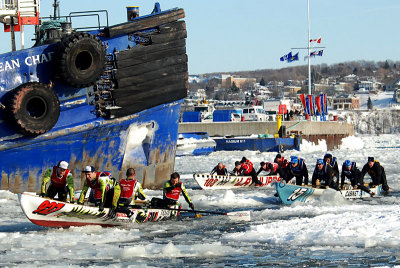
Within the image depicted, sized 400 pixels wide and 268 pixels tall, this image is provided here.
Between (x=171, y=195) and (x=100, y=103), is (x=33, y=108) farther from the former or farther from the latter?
(x=171, y=195)

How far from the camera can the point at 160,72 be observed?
2333 cm

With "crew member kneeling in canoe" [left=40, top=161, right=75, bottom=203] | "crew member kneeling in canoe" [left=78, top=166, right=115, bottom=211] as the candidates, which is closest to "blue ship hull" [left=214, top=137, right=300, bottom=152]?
"crew member kneeling in canoe" [left=78, top=166, right=115, bottom=211]

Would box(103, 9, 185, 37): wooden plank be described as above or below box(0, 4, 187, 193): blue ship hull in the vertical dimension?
above

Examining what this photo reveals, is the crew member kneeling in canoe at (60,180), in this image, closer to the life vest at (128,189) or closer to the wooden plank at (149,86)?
the life vest at (128,189)

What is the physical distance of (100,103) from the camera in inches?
862

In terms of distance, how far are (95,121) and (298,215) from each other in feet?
24.3

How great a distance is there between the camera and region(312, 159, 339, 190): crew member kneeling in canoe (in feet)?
Answer: 69.8

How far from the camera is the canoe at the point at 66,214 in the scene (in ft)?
47.0

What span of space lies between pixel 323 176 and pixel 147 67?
6.61 metres

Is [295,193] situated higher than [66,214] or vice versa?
[66,214]

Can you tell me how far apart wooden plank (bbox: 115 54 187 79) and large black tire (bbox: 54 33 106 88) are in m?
0.84

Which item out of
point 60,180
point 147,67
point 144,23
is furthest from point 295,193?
point 144,23

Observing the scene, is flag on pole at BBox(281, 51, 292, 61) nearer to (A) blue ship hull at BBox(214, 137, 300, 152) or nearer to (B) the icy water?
(A) blue ship hull at BBox(214, 137, 300, 152)

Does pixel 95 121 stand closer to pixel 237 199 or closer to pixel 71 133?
pixel 71 133
